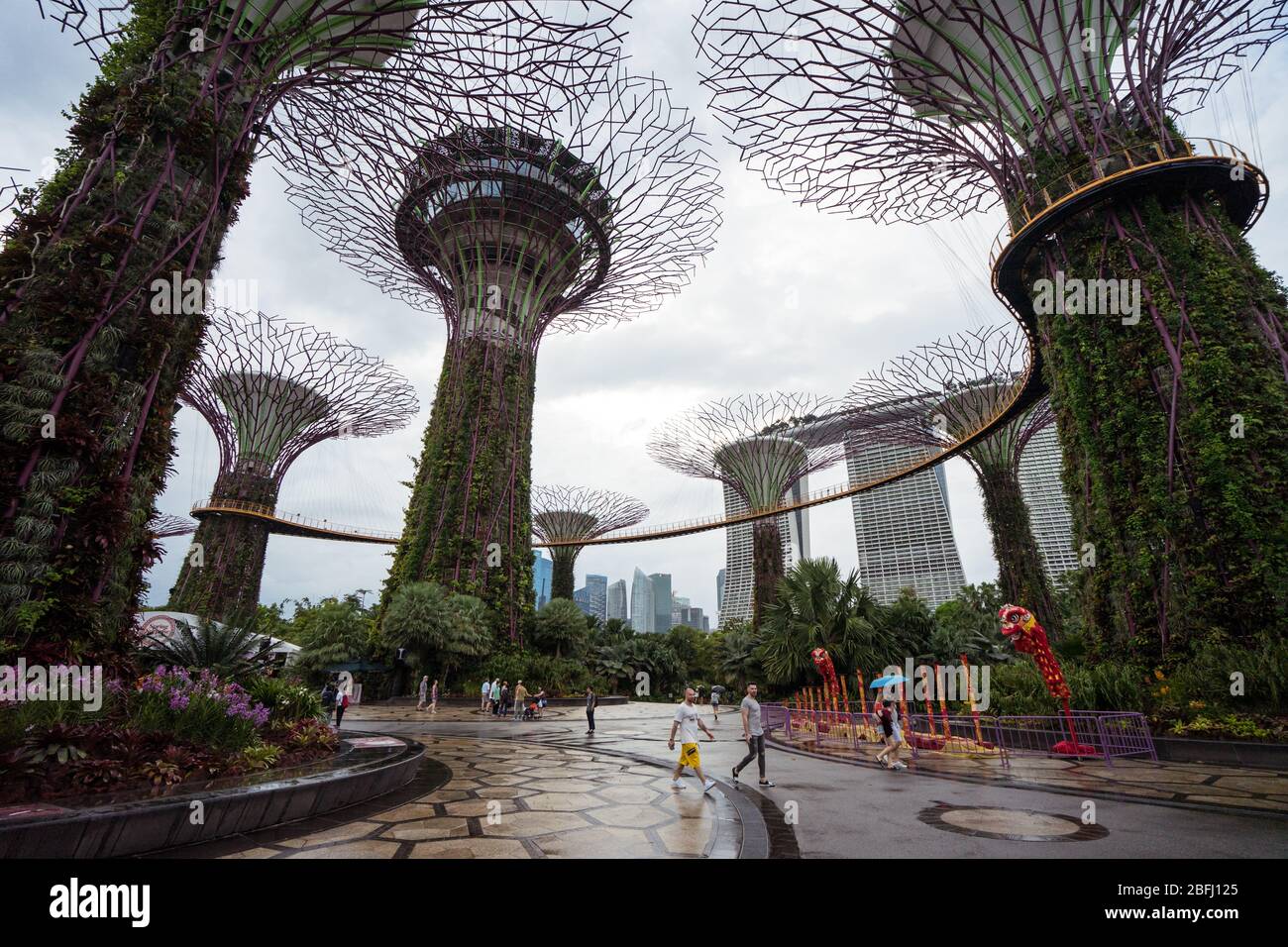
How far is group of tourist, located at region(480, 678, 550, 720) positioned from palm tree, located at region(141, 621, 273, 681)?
417 inches

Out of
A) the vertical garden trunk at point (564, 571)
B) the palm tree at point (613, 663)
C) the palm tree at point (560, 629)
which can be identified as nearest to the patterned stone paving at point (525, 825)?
the palm tree at point (560, 629)

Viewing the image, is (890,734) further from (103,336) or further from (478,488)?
(478,488)

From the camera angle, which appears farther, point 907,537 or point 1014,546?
point 907,537

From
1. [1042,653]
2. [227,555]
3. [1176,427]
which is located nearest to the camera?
[1042,653]

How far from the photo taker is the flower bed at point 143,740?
4.28 m

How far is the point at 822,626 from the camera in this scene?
64.0 ft

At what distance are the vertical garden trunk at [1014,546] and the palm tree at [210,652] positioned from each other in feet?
93.6

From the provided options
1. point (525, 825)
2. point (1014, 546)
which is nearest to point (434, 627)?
point (525, 825)

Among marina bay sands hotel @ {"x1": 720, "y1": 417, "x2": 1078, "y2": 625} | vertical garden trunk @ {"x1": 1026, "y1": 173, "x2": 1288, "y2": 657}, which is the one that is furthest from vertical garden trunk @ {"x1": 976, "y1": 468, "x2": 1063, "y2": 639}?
marina bay sands hotel @ {"x1": 720, "y1": 417, "x2": 1078, "y2": 625}

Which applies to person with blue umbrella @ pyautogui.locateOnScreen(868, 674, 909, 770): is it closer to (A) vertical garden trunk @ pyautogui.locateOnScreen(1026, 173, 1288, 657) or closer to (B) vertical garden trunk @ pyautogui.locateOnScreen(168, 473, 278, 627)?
(A) vertical garden trunk @ pyautogui.locateOnScreen(1026, 173, 1288, 657)

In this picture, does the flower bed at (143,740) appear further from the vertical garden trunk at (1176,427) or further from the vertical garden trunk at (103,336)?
the vertical garden trunk at (1176,427)

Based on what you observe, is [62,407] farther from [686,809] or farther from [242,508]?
[242,508]

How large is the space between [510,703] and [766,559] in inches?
774

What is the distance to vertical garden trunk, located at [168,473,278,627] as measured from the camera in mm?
31812
